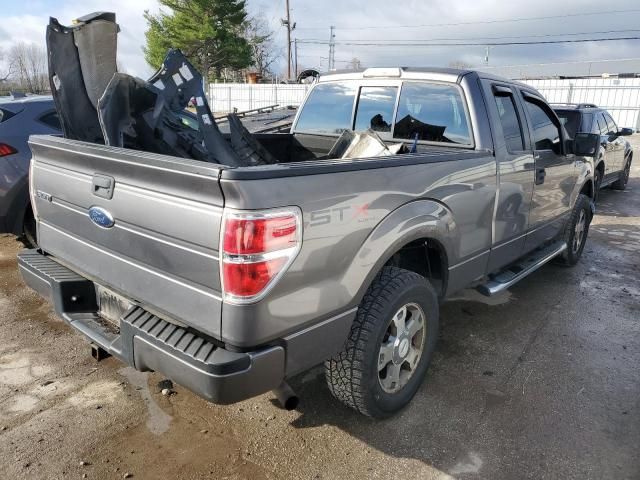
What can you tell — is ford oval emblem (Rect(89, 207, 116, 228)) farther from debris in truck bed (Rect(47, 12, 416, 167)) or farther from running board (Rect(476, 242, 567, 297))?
running board (Rect(476, 242, 567, 297))

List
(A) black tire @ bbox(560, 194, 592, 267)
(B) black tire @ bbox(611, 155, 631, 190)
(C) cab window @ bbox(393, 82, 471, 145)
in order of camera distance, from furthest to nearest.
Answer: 1. (B) black tire @ bbox(611, 155, 631, 190)
2. (A) black tire @ bbox(560, 194, 592, 267)
3. (C) cab window @ bbox(393, 82, 471, 145)

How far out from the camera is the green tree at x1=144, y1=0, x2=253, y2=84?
36.7m

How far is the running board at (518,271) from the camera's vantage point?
12.3 feet

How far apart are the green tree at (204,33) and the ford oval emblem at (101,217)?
3725 cm

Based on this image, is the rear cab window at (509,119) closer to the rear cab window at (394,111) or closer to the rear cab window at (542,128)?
the rear cab window at (542,128)

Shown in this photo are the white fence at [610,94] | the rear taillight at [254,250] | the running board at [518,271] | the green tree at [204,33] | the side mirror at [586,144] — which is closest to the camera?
the rear taillight at [254,250]

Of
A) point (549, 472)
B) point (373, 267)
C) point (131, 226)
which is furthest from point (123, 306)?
point (549, 472)

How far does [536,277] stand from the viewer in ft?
17.9

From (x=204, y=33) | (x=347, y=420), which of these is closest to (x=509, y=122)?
(x=347, y=420)

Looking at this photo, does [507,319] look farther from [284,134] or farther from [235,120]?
[235,120]

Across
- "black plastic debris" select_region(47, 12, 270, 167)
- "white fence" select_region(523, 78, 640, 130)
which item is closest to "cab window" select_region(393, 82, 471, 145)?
"black plastic debris" select_region(47, 12, 270, 167)

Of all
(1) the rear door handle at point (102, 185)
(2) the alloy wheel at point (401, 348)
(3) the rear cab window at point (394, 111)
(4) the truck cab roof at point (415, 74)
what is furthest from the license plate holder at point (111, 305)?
(4) the truck cab roof at point (415, 74)

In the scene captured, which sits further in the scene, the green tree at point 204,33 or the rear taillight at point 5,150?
the green tree at point 204,33

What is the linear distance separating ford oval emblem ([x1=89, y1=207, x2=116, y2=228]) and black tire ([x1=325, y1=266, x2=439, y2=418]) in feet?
4.25
